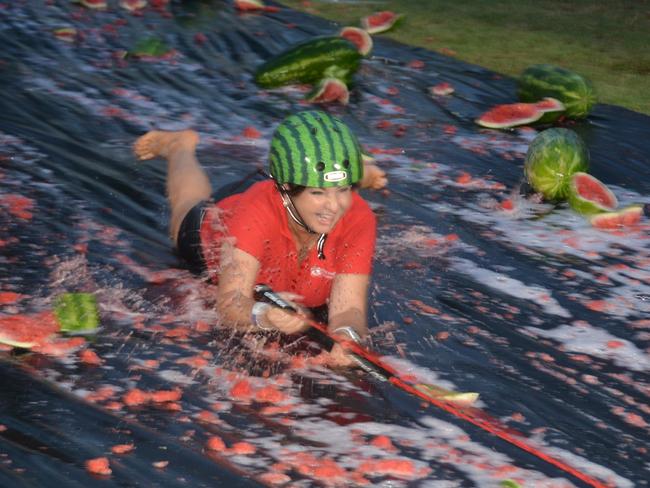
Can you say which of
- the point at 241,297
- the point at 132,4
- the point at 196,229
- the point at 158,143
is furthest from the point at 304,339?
the point at 132,4

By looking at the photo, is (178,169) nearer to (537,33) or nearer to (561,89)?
(561,89)

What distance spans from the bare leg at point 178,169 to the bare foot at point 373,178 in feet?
3.92

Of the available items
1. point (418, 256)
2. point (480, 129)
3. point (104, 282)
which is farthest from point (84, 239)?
point (480, 129)

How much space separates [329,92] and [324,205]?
456 centimetres

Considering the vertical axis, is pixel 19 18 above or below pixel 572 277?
above

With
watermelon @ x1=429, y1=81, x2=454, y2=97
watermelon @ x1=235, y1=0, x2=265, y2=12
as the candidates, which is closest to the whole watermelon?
watermelon @ x1=429, y1=81, x2=454, y2=97

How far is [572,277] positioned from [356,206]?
1.66m

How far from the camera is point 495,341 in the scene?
590 centimetres

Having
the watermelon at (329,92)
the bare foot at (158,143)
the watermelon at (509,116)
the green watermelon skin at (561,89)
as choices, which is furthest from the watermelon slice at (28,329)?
the green watermelon skin at (561,89)

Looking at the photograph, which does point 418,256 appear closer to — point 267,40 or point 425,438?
point 425,438

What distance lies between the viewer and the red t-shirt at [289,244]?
5.66 metres

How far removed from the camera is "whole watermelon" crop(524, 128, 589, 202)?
7988 mm

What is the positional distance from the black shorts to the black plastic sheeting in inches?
4.5

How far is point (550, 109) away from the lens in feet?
30.6
